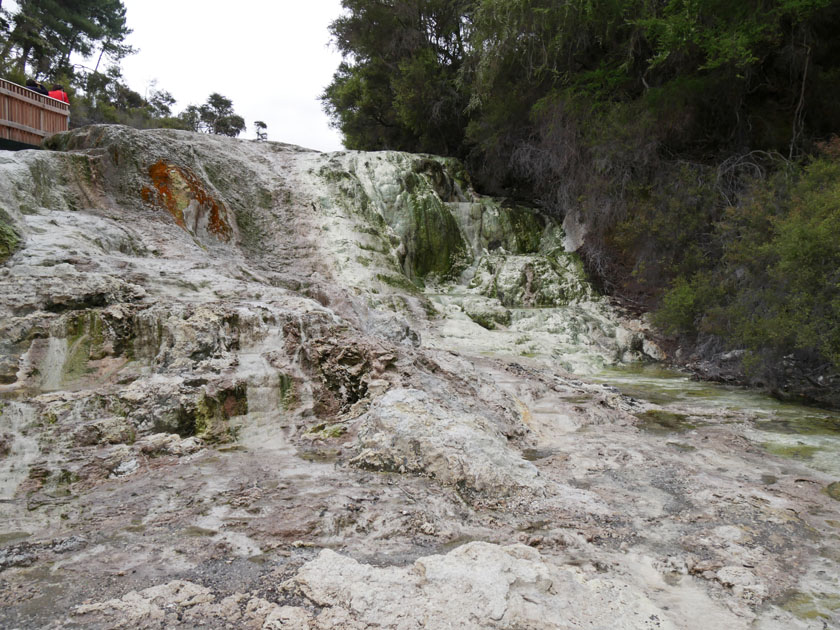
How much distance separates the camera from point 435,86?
15.1m

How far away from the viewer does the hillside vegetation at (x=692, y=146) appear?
598 cm

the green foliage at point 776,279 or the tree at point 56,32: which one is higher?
the tree at point 56,32

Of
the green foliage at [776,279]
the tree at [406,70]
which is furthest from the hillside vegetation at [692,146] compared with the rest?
the tree at [406,70]

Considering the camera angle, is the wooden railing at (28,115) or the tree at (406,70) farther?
the tree at (406,70)

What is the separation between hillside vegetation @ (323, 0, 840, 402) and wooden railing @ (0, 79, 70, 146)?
858 cm

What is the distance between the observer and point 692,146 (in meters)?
10.0

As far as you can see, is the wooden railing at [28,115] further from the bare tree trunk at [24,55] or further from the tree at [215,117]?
the tree at [215,117]

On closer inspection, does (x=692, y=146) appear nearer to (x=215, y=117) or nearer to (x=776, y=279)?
(x=776, y=279)

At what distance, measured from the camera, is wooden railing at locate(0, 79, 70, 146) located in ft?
31.2

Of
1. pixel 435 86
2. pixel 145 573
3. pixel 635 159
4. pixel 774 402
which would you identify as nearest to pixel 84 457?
pixel 145 573

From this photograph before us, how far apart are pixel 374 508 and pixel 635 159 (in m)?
9.01

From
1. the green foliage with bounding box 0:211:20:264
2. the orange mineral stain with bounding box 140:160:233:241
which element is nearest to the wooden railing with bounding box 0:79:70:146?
the orange mineral stain with bounding box 140:160:233:241

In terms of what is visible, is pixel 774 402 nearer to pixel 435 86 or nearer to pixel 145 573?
pixel 145 573

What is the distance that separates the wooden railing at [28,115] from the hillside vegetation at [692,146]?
338 inches
